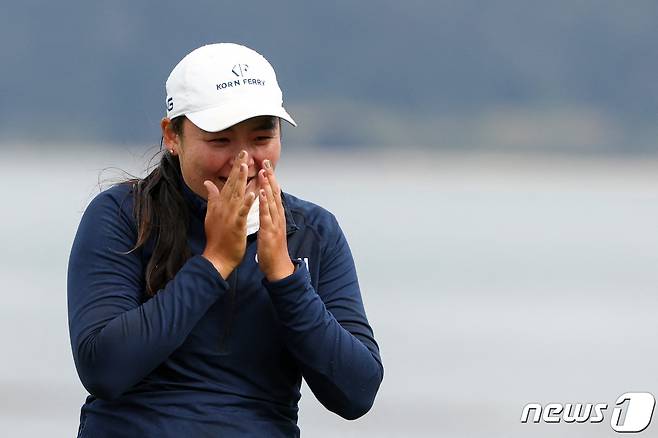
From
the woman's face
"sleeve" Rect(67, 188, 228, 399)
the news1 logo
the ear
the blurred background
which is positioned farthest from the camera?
the blurred background

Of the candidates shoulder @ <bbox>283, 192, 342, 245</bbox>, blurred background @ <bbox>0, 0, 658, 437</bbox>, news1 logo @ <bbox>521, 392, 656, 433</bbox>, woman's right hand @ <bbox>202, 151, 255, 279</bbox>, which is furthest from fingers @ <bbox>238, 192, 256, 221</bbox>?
blurred background @ <bbox>0, 0, 658, 437</bbox>

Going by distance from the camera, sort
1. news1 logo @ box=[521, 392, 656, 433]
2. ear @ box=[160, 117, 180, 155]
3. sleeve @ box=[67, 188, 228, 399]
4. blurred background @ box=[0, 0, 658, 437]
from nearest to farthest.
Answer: sleeve @ box=[67, 188, 228, 399] < ear @ box=[160, 117, 180, 155] < news1 logo @ box=[521, 392, 656, 433] < blurred background @ box=[0, 0, 658, 437]

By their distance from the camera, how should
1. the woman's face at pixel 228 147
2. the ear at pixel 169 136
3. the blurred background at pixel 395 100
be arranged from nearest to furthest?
1. the woman's face at pixel 228 147
2. the ear at pixel 169 136
3. the blurred background at pixel 395 100

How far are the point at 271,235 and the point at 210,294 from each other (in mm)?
140

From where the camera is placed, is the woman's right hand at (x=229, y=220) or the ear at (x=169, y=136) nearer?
the woman's right hand at (x=229, y=220)

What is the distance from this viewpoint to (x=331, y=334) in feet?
8.07

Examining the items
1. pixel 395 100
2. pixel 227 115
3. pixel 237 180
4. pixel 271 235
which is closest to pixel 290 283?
pixel 271 235

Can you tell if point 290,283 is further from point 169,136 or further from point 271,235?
point 169,136

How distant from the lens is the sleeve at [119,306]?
2.36 meters

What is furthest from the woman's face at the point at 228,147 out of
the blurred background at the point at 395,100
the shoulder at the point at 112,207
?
the blurred background at the point at 395,100

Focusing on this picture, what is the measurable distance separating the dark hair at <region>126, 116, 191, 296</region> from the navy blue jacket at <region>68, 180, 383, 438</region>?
0.02m

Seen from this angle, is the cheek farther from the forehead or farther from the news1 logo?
the news1 logo

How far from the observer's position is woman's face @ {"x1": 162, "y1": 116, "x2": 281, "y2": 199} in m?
2.47

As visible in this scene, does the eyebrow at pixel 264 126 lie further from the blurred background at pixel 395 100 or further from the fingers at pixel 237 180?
the blurred background at pixel 395 100
